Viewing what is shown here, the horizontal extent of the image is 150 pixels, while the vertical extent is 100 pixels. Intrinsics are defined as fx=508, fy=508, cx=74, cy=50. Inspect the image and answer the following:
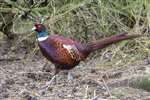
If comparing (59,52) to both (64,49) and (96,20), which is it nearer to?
(64,49)

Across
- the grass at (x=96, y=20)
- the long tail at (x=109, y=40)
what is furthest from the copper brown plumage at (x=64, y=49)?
the grass at (x=96, y=20)

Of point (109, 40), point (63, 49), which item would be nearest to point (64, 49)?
point (63, 49)

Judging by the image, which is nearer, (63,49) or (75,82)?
(63,49)

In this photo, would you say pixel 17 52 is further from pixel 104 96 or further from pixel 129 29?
pixel 104 96

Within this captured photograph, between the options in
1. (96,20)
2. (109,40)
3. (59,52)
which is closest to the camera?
(59,52)

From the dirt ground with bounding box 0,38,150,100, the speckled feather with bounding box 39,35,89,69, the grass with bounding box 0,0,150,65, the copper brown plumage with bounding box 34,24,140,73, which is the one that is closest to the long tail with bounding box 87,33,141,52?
the copper brown plumage with bounding box 34,24,140,73

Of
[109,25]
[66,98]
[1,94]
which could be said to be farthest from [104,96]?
[109,25]

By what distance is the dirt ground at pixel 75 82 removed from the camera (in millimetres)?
4449

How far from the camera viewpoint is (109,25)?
6180 millimetres

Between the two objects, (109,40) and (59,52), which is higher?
(109,40)

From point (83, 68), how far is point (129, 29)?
111 centimetres

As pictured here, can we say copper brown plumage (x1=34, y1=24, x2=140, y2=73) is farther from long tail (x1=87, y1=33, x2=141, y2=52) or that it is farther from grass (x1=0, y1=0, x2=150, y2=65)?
grass (x1=0, y1=0, x2=150, y2=65)

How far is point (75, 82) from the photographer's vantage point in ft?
16.1

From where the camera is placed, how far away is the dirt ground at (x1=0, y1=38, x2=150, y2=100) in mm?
4449
